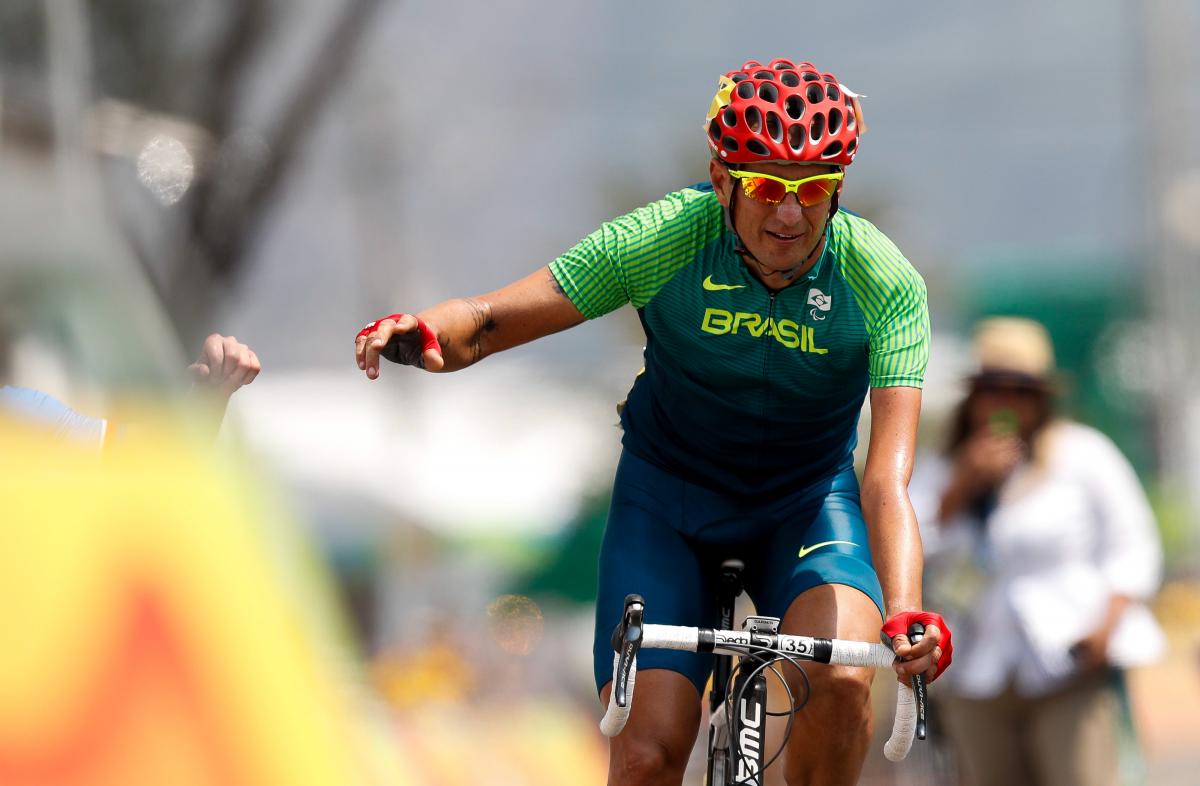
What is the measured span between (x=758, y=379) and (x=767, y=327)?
0.15 m

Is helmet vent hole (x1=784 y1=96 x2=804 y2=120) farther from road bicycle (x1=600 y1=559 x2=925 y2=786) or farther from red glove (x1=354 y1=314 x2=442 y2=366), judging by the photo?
road bicycle (x1=600 y1=559 x2=925 y2=786)

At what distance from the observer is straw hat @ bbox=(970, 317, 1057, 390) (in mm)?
6301

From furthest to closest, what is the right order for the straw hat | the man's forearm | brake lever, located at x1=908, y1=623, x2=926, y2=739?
the straw hat → the man's forearm → brake lever, located at x1=908, y1=623, x2=926, y2=739

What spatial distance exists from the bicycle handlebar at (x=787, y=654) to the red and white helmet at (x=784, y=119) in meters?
1.16

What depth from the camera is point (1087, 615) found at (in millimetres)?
6082

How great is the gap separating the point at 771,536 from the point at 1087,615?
2267 millimetres

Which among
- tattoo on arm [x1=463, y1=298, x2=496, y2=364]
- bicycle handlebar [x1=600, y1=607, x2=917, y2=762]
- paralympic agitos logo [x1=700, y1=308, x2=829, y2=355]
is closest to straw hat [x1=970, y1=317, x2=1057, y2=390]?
paralympic agitos logo [x1=700, y1=308, x2=829, y2=355]

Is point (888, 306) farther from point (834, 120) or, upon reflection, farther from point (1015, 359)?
point (1015, 359)

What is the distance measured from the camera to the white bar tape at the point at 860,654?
354 cm

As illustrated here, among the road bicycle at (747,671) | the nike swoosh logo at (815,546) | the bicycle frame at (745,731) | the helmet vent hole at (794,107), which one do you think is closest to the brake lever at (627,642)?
the road bicycle at (747,671)

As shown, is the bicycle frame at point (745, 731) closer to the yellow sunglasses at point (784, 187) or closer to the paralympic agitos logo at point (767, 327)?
the paralympic agitos logo at point (767, 327)

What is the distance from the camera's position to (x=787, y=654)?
146 inches

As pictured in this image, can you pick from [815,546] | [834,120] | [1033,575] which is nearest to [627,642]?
[815,546]

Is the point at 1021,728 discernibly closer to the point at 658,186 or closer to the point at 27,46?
the point at 27,46
